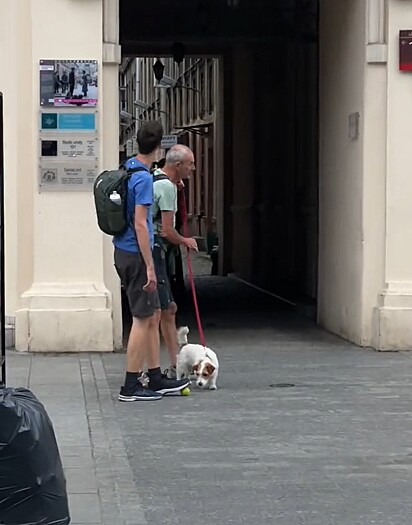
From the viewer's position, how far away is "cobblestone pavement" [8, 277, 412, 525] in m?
6.06

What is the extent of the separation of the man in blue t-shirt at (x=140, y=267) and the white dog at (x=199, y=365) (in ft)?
1.14

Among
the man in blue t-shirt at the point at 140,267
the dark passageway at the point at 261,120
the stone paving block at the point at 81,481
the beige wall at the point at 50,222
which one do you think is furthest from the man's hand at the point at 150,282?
the dark passageway at the point at 261,120

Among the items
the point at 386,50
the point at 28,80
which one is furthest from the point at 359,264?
the point at 28,80

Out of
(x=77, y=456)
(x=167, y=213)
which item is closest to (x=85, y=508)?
(x=77, y=456)

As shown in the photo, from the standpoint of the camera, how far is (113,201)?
871cm

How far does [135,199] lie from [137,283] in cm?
63

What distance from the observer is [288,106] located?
19688 millimetres

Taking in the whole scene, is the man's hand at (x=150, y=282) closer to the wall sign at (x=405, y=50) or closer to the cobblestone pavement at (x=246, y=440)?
the cobblestone pavement at (x=246, y=440)

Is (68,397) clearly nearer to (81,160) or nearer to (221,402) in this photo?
(221,402)

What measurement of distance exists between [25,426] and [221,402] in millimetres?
4663

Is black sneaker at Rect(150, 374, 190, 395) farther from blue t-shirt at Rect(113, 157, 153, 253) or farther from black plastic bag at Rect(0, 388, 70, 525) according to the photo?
black plastic bag at Rect(0, 388, 70, 525)

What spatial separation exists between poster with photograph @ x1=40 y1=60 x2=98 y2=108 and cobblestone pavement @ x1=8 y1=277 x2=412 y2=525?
2.42 meters

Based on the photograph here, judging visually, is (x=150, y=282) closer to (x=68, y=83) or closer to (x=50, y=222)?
(x=50, y=222)

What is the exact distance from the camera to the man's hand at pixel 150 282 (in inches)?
341
